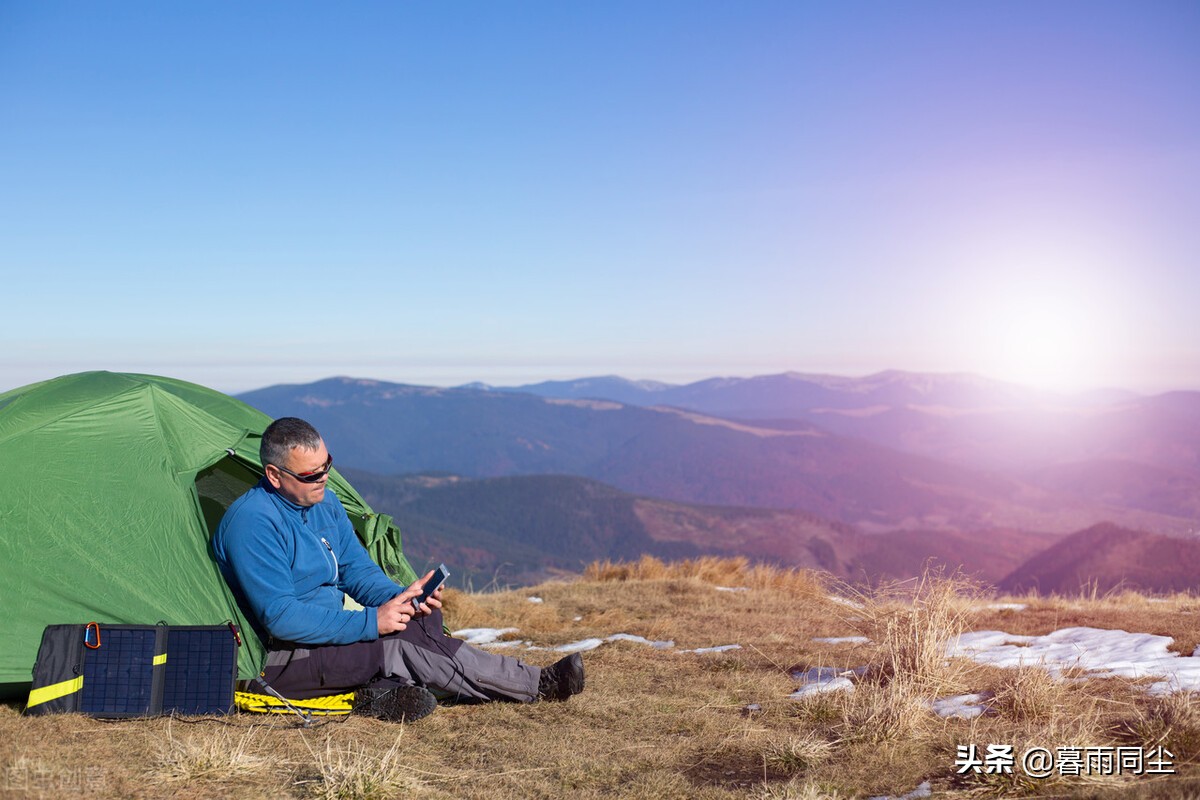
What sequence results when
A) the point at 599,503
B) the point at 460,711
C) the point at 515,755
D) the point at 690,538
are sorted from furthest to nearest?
the point at 599,503 < the point at 690,538 < the point at 460,711 < the point at 515,755

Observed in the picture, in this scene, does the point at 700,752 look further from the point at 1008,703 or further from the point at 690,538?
the point at 690,538

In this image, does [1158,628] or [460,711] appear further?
[1158,628]

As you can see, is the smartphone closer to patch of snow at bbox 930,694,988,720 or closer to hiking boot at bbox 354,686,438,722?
hiking boot at bbox 354,686,438,722

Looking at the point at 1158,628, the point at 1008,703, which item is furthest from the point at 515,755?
the point at 1158,628

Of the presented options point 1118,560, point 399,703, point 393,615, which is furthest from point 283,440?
point 1118,560

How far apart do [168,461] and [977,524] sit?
165 meters

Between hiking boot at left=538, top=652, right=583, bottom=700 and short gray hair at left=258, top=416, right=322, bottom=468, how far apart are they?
2.13m

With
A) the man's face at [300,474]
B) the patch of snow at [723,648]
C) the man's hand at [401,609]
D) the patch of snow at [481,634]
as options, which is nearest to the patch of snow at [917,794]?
the man's hand at [401,609]

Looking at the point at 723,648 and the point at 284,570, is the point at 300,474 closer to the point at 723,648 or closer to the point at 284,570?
the point at 284,570

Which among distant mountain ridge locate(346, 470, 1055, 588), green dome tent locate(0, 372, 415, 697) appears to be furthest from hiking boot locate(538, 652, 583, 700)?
distant mountain ridge locate(346, 470, 1055, 588)

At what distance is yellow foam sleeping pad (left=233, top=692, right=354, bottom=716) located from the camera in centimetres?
546

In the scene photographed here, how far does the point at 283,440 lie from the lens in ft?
17.4

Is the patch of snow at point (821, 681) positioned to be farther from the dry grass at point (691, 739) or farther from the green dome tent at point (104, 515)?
the green dome tent at point (104, 515)

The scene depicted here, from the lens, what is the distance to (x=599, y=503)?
136 meters
